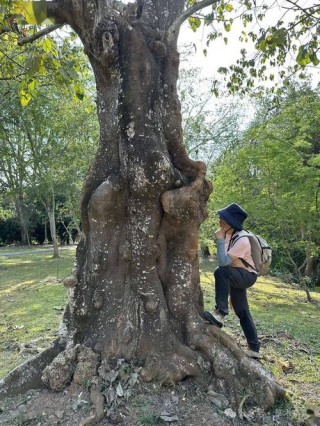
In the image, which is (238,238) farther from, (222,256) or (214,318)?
(214,318)

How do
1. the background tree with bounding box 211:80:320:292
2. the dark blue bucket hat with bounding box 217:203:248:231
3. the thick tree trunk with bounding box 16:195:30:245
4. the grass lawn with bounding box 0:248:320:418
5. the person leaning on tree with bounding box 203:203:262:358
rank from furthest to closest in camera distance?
the thick tree trunk with bounding box 16:195:30:245 < the background tree with bounding box 211:80:320:292 < the grass lawn with bounding box 0:248:320:418 < the dark blue bucket hat with bounding box 217:203:248:231 < the person leaning on tree with bounding box 203:203:262:358

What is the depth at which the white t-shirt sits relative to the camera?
15.1ft

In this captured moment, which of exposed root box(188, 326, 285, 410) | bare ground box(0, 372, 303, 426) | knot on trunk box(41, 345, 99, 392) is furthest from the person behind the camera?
knot on trunk box(41, 345, 99, 392)

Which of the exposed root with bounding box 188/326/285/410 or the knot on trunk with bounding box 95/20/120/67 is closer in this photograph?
the exposed root with bounding box 188/326/285/410

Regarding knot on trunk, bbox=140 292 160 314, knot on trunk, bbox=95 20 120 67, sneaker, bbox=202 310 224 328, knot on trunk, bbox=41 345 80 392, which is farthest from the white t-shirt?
knot on trunk, bbox=95 20 120 67

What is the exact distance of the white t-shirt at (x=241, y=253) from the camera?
15.1 ft

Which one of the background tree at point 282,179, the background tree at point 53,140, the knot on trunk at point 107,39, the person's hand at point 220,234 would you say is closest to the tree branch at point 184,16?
the knot on trunk at point 107,39

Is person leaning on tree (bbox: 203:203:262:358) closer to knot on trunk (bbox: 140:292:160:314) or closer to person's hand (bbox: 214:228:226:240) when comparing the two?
person's hand (bbox: 214:228:226:240)

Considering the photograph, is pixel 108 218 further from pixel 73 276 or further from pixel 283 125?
pixel 283 125

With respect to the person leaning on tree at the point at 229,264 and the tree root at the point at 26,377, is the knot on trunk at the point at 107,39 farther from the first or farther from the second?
the tree root at the point at 26,377

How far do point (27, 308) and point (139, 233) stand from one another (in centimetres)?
659

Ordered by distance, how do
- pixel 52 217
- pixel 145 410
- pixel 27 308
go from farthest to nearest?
pixel 52 217 → pixel 27 308 → pixel 145 410

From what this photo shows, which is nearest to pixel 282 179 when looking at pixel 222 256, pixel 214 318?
pixel 222 256

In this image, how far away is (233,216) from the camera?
480cm
